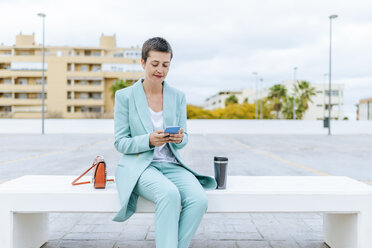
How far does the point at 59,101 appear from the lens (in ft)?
199

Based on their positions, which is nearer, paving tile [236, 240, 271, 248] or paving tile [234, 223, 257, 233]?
paving tile [236, 240, 271, 248]

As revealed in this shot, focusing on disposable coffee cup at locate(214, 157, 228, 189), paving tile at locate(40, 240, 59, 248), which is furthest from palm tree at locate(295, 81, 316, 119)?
paving tile at locate(40, 240, 59, 248)

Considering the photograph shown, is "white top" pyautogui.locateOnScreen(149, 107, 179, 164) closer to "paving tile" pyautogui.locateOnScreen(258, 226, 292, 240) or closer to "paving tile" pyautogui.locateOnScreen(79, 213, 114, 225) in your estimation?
"paving tile" pyautogui.locateOnScreen(258, 226, 292, 240)

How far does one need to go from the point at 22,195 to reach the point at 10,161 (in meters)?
7.94

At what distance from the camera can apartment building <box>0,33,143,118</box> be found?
60.2 meters

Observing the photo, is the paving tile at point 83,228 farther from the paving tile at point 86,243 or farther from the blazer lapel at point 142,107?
the blazer lapel at point 142,107

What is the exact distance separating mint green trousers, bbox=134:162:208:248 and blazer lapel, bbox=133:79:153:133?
1.07 ft

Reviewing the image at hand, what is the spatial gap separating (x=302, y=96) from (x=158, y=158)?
6903 centimetres

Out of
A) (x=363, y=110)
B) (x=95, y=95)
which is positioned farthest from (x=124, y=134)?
(x=363, y=110)

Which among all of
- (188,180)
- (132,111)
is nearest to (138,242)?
(188,180)

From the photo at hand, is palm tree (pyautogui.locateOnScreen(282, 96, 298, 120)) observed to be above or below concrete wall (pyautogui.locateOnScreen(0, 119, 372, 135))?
above

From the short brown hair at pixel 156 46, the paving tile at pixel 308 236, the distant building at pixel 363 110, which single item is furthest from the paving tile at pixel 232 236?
the distant building at pixel 363 110

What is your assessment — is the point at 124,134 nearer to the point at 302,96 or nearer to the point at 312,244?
the point at 312,244

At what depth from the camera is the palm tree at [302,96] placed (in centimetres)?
6744
